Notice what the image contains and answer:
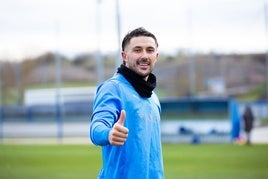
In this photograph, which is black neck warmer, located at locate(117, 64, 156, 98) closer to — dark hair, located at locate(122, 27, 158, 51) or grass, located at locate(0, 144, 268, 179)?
dark hair, located at locate(122, 27, 158, 51)

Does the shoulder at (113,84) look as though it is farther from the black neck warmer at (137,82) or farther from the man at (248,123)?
the man at (248,123)

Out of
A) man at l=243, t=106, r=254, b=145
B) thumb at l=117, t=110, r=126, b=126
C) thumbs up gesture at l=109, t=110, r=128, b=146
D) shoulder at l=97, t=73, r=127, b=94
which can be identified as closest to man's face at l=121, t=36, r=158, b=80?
shoulder at l=97, t=73, r=127, b=94

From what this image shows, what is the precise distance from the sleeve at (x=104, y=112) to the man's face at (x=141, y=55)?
0.69 feet

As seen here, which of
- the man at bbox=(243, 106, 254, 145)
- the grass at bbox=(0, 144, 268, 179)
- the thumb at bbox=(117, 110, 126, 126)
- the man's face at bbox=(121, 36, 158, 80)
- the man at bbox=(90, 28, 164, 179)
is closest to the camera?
the thumb at bbox=(117, 110, 126, 126)

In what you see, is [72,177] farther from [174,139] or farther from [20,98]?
[20,98]

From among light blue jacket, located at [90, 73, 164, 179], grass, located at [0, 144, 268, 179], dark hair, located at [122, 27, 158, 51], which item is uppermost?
dark hair, located at [122, 27, 158, 51]

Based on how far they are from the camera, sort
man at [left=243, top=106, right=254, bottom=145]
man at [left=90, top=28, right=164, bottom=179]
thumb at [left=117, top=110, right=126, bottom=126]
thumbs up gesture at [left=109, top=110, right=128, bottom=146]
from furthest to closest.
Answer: man at [left=243, top=106, right=254, bottom=145] < man at [left=90, top=28, right=164, bottom=179] < thumb at [left=117, top=110, right=126, bottom=126] < thumbs up gesture at [left=109, top=110, right=128, bottom=146]

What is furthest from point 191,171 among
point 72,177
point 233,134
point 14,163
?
point 233,134

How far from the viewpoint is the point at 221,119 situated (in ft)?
90.2

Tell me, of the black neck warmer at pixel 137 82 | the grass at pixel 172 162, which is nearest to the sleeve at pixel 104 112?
the black neck warmer at pixel 137 82

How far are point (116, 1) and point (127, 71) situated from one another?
15805 millimetres

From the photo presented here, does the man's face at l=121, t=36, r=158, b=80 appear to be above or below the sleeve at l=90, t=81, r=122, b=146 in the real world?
above

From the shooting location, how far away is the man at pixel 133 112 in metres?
4.37

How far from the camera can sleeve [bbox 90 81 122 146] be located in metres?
4.03
